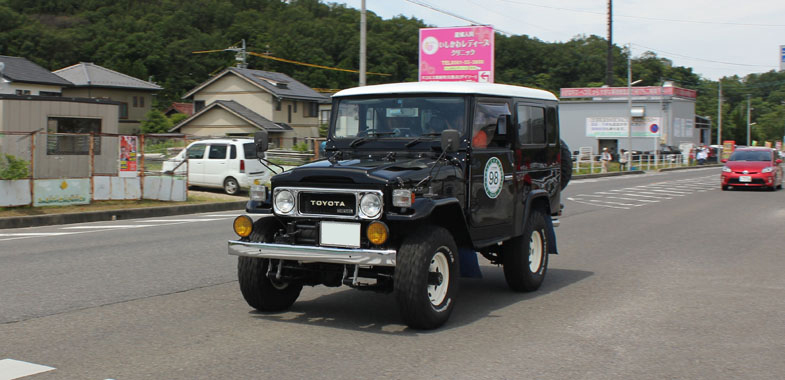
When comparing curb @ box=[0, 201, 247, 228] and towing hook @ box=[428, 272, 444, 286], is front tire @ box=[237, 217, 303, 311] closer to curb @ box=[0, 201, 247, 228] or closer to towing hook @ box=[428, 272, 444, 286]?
towing hook @ box=[428, 272, 444, 286]

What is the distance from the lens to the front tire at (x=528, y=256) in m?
7.92

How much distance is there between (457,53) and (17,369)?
3638cm

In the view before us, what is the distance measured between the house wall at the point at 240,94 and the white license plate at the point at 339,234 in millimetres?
52318

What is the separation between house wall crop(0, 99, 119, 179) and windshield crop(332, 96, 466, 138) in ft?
39.9

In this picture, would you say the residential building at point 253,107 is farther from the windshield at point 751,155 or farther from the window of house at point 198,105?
A: the windshield at point 751,155

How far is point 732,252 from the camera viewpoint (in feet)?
37.9

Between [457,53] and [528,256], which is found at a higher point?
[457,53]

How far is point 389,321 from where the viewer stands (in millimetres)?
6625

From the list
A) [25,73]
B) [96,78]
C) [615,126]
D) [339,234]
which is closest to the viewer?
[339,234]

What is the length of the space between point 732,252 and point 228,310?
8017 millimetres

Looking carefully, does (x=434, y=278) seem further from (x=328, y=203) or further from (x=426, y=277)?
(x=328, y=203)

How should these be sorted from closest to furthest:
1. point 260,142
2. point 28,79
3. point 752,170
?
1. point 260,142
2. point 752,170
3. point 28,79

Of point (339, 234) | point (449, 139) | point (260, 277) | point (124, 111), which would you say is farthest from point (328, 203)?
point (124, 111)

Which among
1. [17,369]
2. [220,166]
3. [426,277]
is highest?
[220,166]
